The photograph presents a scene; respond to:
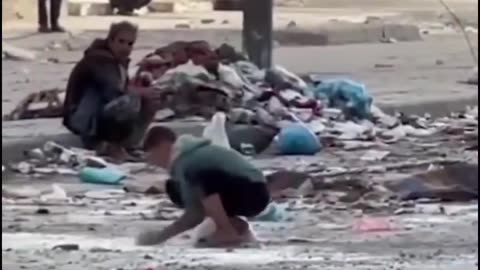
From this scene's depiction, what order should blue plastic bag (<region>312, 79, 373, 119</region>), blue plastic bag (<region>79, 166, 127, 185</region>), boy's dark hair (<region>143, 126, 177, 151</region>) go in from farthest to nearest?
blue plastic bag (<region>312, 79, 373, 119</region>) → blue plastic bag (<region>79, 166, 127, 185</region>) → boy's dark hair (<region>143, 126, 177, 151</region>)

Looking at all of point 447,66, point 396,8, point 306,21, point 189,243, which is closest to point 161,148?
point 189,243

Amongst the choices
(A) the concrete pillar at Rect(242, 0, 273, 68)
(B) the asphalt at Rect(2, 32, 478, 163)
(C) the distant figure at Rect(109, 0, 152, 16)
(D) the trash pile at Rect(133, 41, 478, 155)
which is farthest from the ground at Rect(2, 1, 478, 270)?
(C) the distant figure at Rect(109, 0, 152, 16)

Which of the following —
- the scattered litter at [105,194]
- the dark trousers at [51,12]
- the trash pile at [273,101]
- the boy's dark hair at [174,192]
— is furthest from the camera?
the dark trousers at [51,12]

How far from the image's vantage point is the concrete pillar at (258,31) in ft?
50.0

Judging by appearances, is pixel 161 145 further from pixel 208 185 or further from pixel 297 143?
pixel 297 143

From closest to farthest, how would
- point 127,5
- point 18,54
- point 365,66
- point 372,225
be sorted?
point 372,225, point 365,66, point 18,54, point 127,5

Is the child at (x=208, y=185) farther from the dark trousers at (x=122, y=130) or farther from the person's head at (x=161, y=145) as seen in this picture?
the dark trousers at (x=122, y=130)

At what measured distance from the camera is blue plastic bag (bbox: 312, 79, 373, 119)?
42.9 ft

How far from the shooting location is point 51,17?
2211 cm

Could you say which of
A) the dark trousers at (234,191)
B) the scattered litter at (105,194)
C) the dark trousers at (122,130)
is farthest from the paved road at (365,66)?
the dark trousers at (234,191)

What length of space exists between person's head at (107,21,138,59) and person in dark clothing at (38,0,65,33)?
10.7 metres

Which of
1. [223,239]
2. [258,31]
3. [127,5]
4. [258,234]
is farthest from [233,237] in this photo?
[127,5]

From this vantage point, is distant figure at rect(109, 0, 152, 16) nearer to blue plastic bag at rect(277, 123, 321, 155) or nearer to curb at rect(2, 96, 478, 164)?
curb at rect(2, 96, 478, 164)

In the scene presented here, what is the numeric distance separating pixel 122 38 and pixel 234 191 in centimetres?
323
